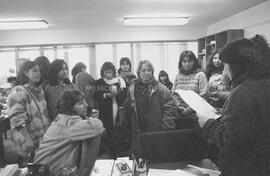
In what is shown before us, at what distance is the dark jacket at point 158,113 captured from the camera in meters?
2.49

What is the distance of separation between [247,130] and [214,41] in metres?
4.95

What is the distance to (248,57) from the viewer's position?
115 centimetres

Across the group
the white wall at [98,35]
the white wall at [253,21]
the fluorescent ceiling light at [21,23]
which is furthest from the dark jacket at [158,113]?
the white wall at [98,35]

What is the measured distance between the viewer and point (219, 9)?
477 centimetres

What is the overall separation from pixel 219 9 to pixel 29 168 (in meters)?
4.43

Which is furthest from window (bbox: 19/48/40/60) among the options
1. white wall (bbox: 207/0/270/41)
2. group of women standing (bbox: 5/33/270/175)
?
white wall (bbox: 207/0/270/41)

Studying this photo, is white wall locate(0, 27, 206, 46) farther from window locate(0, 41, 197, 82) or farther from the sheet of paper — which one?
the sheet of paper

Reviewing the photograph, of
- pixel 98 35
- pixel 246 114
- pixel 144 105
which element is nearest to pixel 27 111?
pixel 144 105

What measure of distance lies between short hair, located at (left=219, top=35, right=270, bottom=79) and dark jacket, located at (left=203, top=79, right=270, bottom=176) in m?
0.05

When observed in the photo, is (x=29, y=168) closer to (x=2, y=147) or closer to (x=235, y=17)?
(x=2, y=147)

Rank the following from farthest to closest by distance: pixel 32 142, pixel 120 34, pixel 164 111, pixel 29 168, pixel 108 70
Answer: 1. pixel 120 34
2. pixel 108 70
3. pixel 164 111
4. pixel 32 142
5. pixel 29 168

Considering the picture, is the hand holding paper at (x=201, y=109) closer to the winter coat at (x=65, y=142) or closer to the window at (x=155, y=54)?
the winter coat at (x=65, y=142)

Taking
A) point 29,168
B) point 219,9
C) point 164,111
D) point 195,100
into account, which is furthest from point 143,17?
point 29,168

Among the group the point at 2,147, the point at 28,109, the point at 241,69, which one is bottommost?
the point at 2,147
